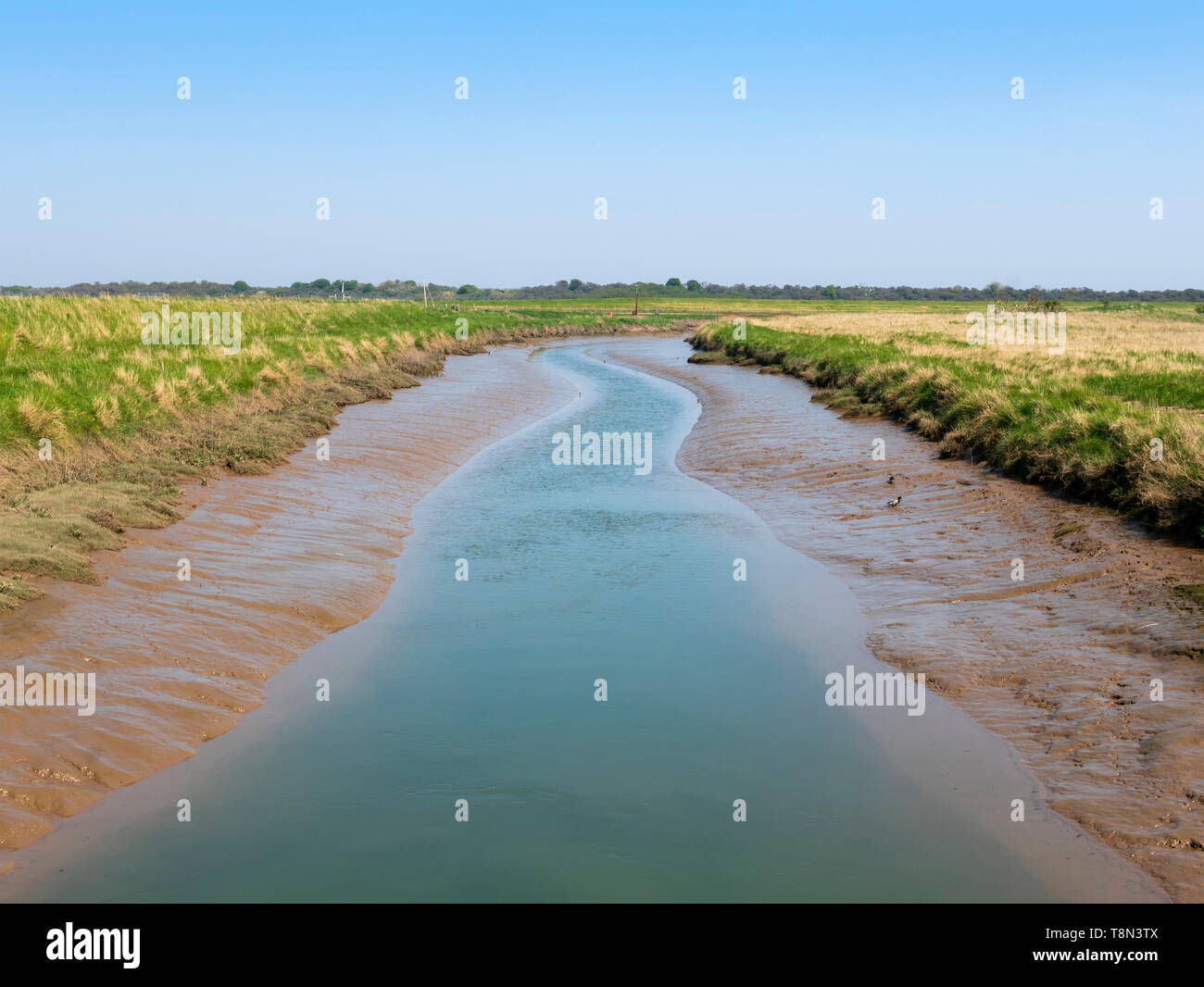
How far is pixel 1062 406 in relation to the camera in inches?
650

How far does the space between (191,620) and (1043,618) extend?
8154mm

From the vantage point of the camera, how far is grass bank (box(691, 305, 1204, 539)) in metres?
12.1

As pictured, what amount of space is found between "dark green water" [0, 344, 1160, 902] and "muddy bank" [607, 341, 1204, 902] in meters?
0.36

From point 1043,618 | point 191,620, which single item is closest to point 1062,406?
point 1043,618

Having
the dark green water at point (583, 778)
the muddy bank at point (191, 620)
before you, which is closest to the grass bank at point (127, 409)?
the muddy bank at point (191, 620)

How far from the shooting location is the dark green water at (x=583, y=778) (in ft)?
18.6

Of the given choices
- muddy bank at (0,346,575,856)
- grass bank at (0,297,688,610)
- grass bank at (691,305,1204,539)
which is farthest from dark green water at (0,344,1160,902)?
grass bank at (691,305,1204,539)

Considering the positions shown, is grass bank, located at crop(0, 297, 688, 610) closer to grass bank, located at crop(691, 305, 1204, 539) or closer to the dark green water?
the dark green water

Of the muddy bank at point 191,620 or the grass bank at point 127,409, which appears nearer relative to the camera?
the muddy bank at point 191,620

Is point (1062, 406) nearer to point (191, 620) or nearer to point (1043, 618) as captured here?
point (1043, 618)

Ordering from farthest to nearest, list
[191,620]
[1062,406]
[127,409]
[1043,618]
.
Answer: [1062,406] → [127,409] → [1043,618] → [191,620]

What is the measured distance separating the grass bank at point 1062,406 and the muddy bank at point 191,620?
935cm

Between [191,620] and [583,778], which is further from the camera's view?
[191,620]

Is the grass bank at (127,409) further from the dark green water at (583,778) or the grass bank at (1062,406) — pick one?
the grass bank at (1062,406)
